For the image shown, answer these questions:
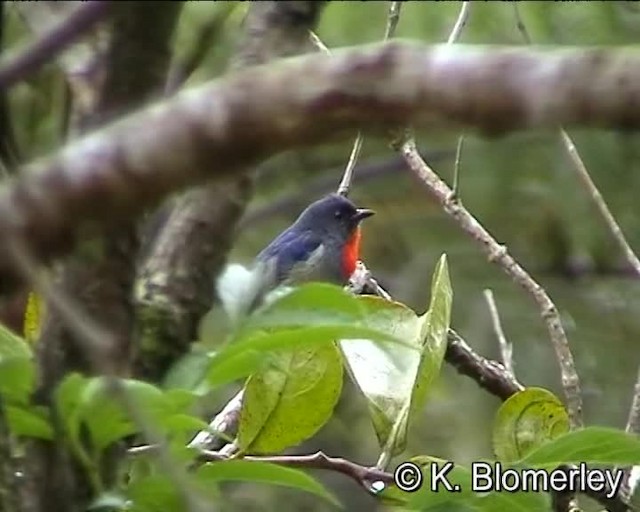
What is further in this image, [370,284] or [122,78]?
[370,284]

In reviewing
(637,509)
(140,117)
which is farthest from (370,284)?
(140,117)

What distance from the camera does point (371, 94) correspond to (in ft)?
2.20

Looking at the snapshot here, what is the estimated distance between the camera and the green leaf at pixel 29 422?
93 centimetres

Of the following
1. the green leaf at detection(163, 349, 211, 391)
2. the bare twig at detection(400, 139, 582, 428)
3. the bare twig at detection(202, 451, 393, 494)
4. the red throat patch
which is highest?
the green leaf at detection(163, 349, 211, 391)

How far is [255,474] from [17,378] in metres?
0.23

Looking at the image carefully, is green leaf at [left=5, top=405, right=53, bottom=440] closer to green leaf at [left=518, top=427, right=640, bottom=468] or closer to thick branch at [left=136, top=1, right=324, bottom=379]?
thick branch at [left=136, top=1, right=324, bottom=379]

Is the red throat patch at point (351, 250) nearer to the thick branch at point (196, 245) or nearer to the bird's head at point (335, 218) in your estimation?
the bird's head at point (335, 218)

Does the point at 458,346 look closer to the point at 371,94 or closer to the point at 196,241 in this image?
the point at 196,241

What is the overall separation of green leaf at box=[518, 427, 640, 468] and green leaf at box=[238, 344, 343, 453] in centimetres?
23

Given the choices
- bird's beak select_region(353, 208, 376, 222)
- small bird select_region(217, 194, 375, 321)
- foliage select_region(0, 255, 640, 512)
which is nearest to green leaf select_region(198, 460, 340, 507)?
foliage select_region(0, 255, 640, 512)

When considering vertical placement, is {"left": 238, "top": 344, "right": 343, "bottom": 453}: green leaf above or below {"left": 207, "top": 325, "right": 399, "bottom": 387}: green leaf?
below

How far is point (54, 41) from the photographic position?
0.69 metres

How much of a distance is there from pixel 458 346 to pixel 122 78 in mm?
1118

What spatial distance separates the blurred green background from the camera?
13.5 ft
